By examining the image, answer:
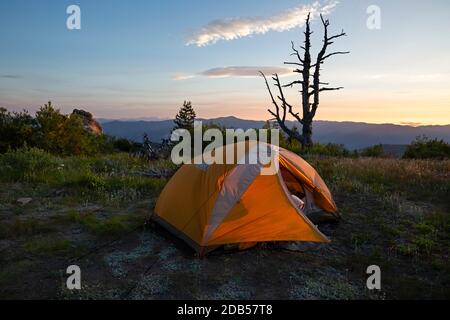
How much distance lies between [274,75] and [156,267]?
16.2m

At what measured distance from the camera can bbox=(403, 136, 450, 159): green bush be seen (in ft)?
65.4

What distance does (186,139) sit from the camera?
21953 mm

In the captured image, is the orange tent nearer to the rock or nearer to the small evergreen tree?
the rock

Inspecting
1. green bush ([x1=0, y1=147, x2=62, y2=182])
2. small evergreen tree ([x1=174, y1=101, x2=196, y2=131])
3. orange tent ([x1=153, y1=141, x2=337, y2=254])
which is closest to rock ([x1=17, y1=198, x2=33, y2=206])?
green bush ([x1=0, y1=147, x2=62, y2=182])

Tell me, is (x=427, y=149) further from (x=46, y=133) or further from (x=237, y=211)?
(x=46, y=133)

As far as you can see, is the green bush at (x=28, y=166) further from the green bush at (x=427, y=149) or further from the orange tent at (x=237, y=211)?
the green bush at (x=427, y=149)

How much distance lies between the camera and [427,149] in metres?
20.4

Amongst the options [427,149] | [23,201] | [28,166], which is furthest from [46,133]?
[427,149]

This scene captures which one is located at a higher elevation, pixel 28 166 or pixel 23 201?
pixel 28 166

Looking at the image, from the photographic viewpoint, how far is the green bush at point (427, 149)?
19.9 m

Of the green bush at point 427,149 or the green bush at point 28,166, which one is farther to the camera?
the green bush at point 427,149

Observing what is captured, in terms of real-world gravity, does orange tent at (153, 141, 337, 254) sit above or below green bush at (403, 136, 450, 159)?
below

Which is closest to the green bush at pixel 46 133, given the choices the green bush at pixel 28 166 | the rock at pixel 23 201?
the green bush at pixel 28 166

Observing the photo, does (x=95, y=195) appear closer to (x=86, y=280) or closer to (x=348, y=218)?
(x=86, y=280)
